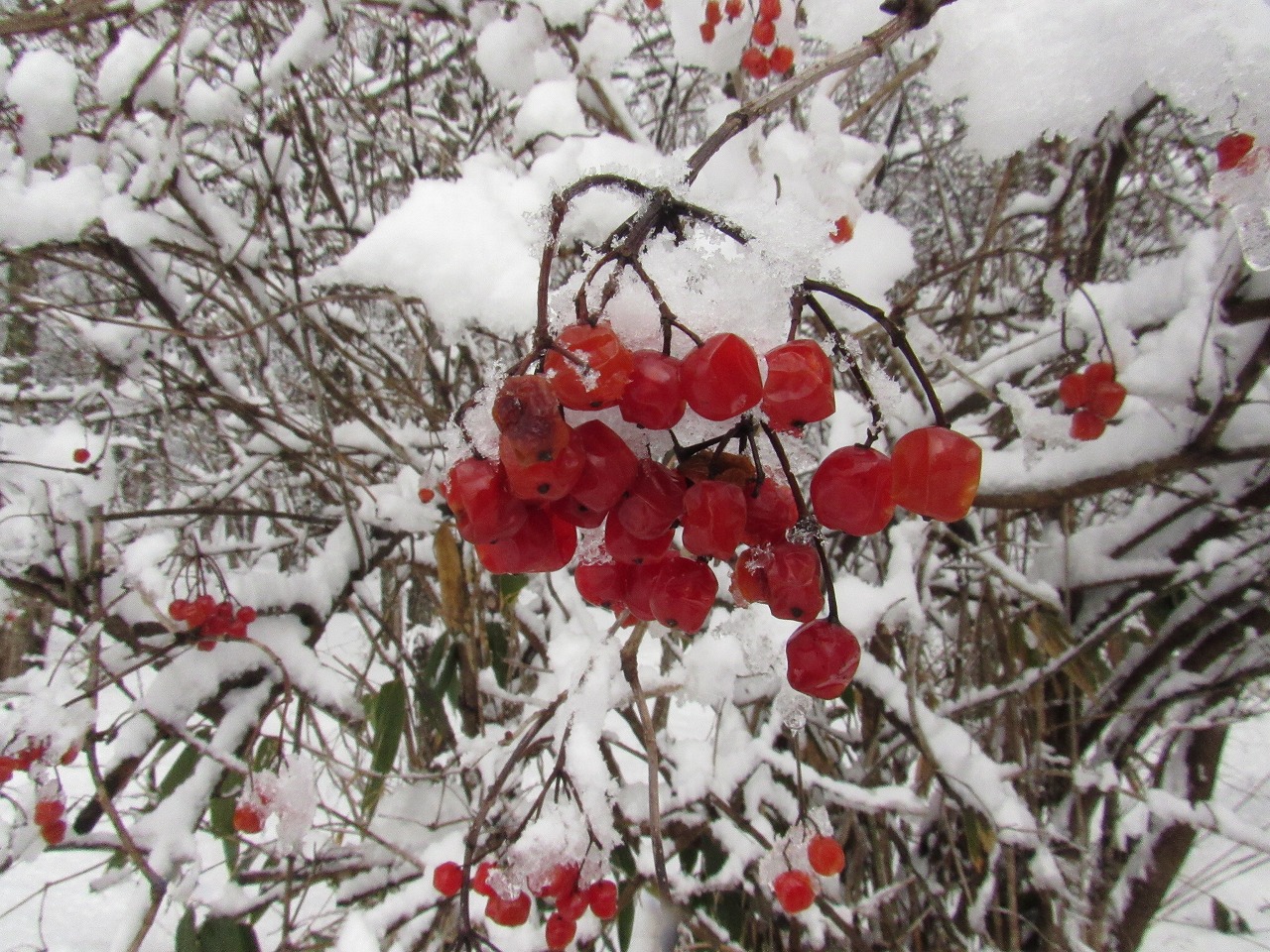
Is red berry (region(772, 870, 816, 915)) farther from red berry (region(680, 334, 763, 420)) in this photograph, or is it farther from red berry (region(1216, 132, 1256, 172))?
red berry (region(1216, 132, 1256, 172))

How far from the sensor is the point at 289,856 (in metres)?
1.32

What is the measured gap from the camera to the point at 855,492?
46cm

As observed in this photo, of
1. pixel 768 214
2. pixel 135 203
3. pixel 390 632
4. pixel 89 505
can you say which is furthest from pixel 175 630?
pixel 768 214

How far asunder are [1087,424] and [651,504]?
49.0 inches

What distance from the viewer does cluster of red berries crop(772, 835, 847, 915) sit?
3.62 feet

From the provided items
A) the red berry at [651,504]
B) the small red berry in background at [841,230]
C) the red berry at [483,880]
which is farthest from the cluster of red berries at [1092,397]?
the red berry at [483,880]

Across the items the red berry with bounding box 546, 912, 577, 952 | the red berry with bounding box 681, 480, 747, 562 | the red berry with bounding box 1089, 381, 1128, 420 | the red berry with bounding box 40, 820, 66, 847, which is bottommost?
the red berry with bounding box 546, 912, 577, 952

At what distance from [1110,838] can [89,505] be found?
2.71 metres

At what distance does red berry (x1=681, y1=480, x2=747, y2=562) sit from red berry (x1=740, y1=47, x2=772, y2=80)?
1.42 meters

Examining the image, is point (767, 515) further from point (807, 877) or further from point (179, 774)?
point (179, 774)

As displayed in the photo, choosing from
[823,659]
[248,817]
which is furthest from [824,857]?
[248,817]

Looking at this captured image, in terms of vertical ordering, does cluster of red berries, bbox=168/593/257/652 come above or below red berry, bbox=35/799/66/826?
above

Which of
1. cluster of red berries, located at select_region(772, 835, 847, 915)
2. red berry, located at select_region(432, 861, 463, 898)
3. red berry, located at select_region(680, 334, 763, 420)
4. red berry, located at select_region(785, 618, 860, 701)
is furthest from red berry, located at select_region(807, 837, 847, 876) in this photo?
red berry, located at select_region(680, 334, 763, 420)

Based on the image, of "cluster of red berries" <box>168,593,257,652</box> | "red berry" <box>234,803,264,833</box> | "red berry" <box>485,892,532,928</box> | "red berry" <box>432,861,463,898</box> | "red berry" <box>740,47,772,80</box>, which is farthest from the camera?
"red berry" <box>740,47,772,80</box>
